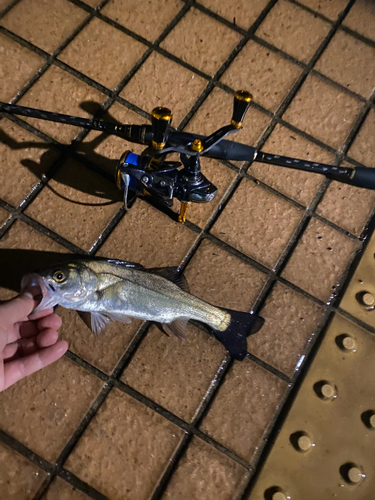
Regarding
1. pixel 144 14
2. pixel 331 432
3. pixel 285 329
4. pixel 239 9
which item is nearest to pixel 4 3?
pixel 144 14

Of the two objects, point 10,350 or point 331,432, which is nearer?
point 10,350

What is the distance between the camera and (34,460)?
6.42ft

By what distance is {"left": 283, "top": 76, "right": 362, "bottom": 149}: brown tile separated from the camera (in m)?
2.59

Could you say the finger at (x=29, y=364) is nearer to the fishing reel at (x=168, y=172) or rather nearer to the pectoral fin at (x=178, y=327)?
the pectoral fin at (x=178, y=327)

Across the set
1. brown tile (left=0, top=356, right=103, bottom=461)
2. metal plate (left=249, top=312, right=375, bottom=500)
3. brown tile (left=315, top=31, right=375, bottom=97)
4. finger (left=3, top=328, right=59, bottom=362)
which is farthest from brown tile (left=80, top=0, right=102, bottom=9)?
metal plate (left=249, top=312, right=375, bottom=500)

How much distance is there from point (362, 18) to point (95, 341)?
275cm

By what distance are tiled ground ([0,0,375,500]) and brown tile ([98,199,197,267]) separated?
0.01 metres

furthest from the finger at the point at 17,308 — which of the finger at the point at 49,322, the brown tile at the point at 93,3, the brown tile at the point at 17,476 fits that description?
the brown tile at the point at 93,3

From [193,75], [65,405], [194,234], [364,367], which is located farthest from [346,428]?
[193,75]

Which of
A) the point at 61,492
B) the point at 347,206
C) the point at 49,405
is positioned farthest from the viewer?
the point at 347,206

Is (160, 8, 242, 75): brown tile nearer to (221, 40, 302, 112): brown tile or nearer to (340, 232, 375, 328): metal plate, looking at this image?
(221, 40, 302, 112): brown tile

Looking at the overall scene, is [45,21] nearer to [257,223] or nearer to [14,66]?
[14,66]

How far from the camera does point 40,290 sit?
1.94 m

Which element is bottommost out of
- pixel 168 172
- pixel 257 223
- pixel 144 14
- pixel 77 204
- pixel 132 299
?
pixel 132 299
